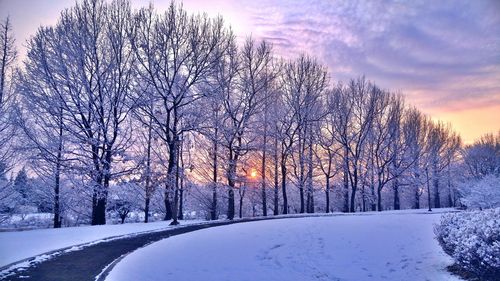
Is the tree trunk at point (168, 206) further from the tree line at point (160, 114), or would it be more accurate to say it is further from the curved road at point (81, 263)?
the curved road at point (81, 263)

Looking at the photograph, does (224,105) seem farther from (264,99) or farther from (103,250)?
(103,250)

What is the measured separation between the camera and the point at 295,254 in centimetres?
1506

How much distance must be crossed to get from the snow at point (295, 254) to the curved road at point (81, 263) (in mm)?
565

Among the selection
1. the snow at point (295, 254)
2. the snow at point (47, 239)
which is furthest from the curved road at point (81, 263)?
the snow at point (47, 239)

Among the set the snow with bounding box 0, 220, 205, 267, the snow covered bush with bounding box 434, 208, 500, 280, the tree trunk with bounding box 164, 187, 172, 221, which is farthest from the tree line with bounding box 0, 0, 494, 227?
the snow covered bush with bounding box 434, 208, 500, 280

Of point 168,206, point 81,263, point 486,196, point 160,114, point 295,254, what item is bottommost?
point 295,254

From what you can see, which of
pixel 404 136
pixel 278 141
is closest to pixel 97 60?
pixel 278 141

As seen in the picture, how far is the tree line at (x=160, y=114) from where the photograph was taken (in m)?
23.2

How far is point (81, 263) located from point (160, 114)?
17285mm

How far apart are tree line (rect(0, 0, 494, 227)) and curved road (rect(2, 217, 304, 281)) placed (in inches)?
328

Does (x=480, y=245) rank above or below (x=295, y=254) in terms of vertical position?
above

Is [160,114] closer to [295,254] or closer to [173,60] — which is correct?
[173,60]

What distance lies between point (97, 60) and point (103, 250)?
14.5 metres

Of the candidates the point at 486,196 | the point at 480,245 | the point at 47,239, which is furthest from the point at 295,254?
the point at 486,196
